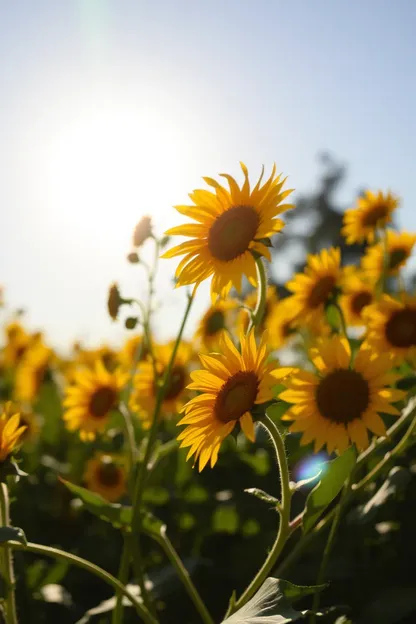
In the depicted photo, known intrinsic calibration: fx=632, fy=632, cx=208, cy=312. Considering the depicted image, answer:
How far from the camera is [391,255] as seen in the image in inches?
162

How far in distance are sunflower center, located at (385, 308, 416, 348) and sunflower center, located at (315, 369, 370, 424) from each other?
0.94m

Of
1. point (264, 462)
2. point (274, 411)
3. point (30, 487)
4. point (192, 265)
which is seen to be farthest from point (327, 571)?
point (30, 487)

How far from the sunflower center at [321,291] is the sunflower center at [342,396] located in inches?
55.1

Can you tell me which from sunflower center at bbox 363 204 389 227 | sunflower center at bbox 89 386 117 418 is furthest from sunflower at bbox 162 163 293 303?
sunflower center at bbox 363 204 389 227

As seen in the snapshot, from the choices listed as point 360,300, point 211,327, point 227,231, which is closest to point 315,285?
point 360,300

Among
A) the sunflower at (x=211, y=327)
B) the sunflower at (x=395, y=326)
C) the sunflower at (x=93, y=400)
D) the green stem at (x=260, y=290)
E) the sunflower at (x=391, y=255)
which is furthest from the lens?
the sunflower at (x=211, y=327)

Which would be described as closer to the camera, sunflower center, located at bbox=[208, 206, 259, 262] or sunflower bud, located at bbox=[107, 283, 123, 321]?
sunflower center, located at bbox=[208, 206, 259, 262]

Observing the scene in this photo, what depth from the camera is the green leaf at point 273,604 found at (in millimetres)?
1331

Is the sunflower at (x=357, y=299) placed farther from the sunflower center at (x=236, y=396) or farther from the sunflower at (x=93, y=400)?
the sunflower center at (x=236, y=396)

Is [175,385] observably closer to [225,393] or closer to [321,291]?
[321,291]

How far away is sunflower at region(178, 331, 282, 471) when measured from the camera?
1737 millimetres

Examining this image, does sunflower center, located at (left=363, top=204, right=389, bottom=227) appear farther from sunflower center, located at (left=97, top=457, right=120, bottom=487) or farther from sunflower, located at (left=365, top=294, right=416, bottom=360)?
sunflower center, located at (left=97, top=457, right=120, bottom=487)

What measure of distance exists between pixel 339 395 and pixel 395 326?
1.08m

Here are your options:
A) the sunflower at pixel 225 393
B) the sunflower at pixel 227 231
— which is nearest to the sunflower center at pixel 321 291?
the sunflower at pixel 227 231
